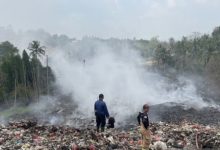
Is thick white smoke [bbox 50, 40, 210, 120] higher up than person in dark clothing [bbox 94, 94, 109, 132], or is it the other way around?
person in dark clothing [bbox 94, 94, 109, 132]

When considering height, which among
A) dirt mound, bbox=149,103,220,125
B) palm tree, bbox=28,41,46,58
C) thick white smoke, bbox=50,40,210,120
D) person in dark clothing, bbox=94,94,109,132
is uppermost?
palm tree, bbox=28,41,46,58

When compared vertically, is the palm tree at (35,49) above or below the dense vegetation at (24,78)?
above

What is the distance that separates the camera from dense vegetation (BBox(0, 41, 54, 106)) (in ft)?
196

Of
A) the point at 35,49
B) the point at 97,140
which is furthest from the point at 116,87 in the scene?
the point at 97,140

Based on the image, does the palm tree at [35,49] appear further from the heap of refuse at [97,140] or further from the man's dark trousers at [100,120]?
the man's dark trousers at [100,120]

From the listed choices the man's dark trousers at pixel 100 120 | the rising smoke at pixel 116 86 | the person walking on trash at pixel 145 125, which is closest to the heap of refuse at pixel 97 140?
the man's dark trousers at pixel 100 120

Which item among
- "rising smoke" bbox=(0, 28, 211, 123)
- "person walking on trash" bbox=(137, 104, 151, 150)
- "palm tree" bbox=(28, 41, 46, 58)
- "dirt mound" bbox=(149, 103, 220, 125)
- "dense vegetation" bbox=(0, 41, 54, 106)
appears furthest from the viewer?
"palm tree" bbox=(28, 41, 46, 58)

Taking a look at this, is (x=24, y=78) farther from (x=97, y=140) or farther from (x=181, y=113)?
(x=97, y=140)

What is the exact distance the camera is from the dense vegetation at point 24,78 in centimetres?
5975

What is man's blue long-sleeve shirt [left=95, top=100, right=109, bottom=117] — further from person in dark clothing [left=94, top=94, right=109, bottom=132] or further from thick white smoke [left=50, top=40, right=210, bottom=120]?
thick white smoke [left=50, top=40, right=210, bottom=120]

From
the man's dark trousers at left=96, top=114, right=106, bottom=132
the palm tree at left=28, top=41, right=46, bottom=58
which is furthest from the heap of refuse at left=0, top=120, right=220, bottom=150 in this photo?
the palm tree at left=28, top=41, right=46, bottom=58

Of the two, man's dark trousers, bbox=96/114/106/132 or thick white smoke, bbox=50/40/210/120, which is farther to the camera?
thick white smoke, bbox=50/40/210/120

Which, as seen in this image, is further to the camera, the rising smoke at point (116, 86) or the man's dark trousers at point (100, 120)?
the rising smoke at point (116, 86)

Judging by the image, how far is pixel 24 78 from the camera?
61.6 metres
